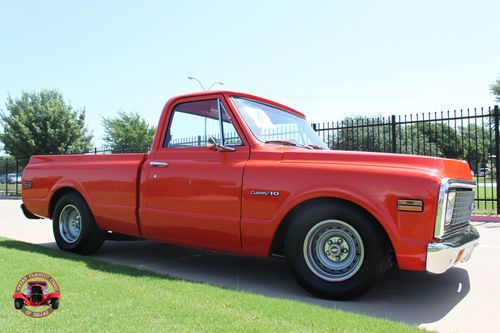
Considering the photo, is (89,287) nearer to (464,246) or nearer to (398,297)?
(398,297)

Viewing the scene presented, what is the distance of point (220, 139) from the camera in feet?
15.7

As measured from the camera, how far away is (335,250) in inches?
153

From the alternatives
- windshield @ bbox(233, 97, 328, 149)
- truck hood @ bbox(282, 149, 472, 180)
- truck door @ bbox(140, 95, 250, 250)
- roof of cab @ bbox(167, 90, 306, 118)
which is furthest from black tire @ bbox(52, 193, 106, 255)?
truck hood @ bbox(282, 149, 472, 180)

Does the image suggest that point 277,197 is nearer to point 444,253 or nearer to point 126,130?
point 444,253

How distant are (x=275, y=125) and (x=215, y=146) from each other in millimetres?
879

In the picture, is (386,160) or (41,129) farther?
(41,129)

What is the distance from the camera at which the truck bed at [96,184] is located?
17.7ft

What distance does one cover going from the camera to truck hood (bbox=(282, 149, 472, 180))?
3770 mm

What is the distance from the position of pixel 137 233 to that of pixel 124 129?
3865 cm

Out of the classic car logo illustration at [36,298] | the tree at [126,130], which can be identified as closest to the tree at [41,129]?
the tree at [126,130]

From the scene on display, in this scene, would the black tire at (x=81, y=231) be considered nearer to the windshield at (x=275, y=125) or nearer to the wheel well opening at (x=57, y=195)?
the wheel well opening at (x=57, y=195)

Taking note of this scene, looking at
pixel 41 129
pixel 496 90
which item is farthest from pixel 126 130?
pixel 496 90

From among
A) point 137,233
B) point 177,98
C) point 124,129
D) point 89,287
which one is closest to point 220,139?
point 177,98

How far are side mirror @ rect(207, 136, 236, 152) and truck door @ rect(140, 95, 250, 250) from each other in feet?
0.04
